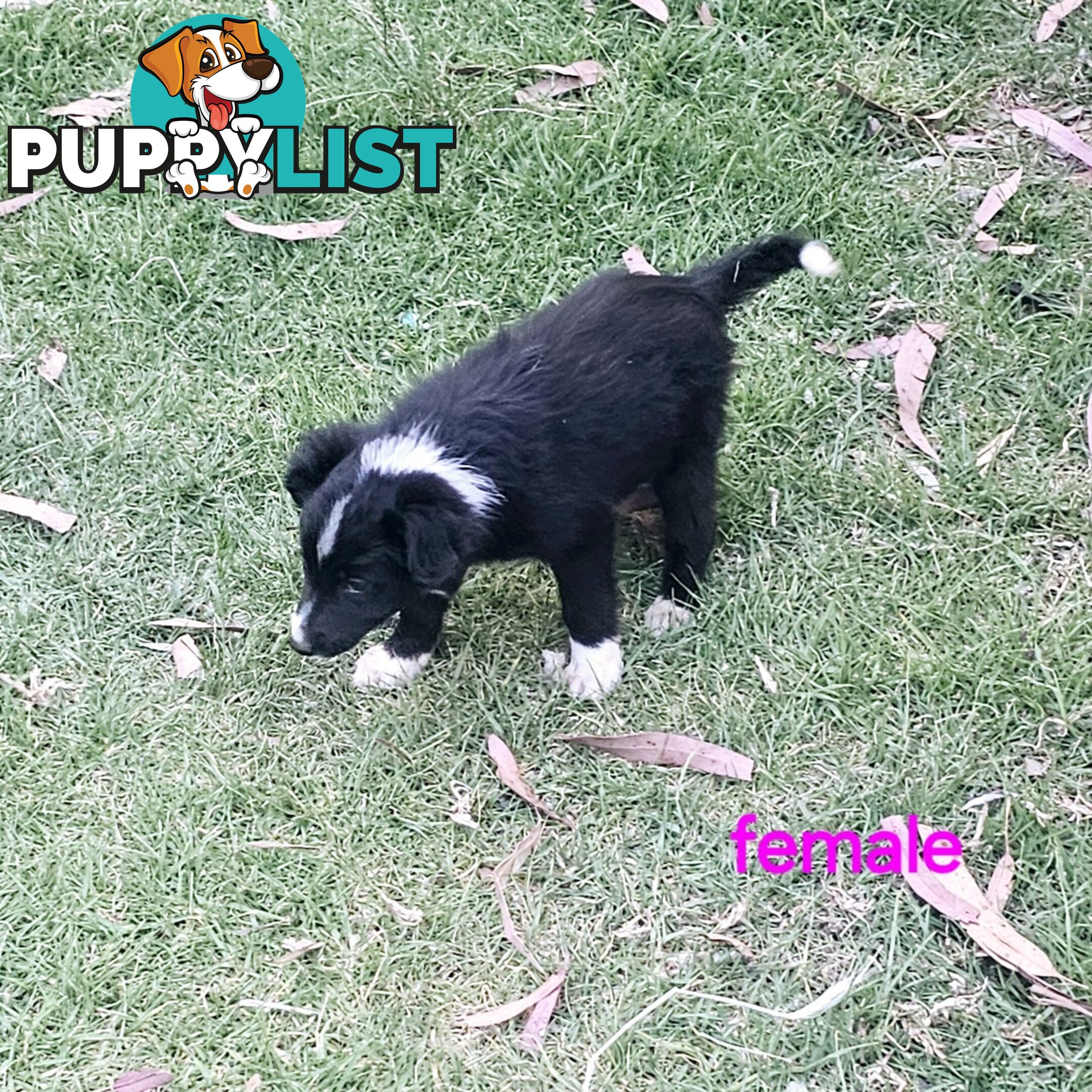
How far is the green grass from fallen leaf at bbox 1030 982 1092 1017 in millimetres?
45

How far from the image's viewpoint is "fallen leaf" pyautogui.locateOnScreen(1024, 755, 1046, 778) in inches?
133

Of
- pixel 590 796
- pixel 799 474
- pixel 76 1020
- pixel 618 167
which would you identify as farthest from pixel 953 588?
pixel 76 1020

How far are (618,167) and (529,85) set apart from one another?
1.84ft

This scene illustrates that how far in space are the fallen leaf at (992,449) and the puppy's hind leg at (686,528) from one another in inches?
34.4

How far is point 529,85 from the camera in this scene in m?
5.06

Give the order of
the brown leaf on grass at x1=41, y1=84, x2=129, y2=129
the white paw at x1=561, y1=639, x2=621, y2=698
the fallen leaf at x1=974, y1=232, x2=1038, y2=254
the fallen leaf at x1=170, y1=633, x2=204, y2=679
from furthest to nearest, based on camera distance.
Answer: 1. the brown leaf on grass at x1=41, y1=84, x2=129, y2=129
2. the fallen leaf at x1=974, y1=232, x2=1038, y2=254
3. the fallen leaf at x1=170, y1=633, x2=204, y2=679
4. the white paw at x1=561, y1=639, x2=621, y2=698

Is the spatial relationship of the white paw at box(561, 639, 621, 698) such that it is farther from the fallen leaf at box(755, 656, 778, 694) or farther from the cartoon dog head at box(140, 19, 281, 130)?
the cartoon dog head at box(140, 19, 281, 130)

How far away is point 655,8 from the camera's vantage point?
5.18 meters

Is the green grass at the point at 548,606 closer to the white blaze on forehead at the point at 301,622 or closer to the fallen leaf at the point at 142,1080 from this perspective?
the fallen leaf at the point at 142,1080

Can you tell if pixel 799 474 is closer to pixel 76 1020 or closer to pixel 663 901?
pixel 663 901

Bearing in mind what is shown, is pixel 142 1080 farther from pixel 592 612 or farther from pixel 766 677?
pixel 766 677

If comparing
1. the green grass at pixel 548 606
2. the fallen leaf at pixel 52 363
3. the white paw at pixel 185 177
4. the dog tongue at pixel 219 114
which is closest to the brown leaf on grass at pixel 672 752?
the green grass at pixel 548 606

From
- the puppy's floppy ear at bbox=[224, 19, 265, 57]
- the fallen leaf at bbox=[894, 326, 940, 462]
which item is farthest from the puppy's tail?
the puppy's floppy ear at bbox=[224, 19, 265, 57]

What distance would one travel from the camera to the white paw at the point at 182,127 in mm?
5078
